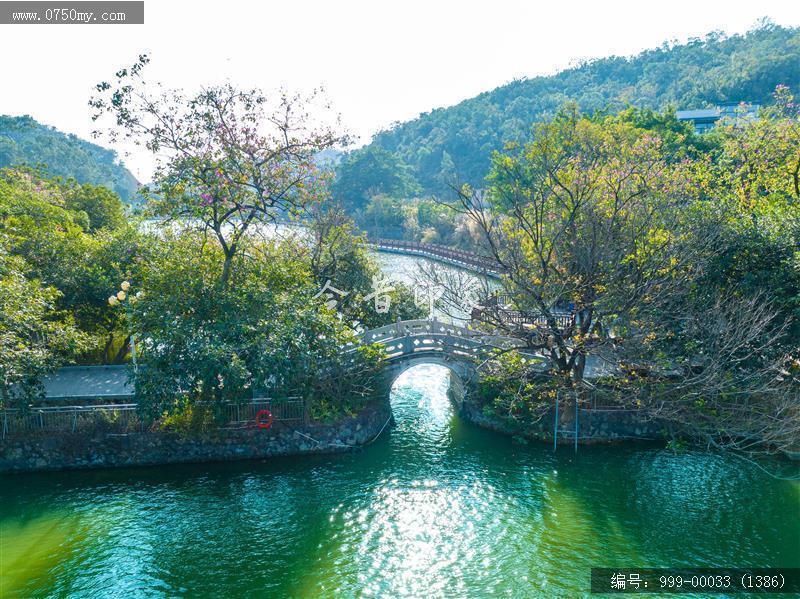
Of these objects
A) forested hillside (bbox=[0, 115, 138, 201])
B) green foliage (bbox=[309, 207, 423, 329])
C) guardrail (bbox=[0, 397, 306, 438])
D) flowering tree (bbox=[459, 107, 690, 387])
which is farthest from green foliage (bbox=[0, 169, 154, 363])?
forested hillside (bbox=[0, 115, 138, 201])

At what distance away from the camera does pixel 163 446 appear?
18.2 metres

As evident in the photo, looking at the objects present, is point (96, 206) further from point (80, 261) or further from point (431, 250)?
point (431, 250)

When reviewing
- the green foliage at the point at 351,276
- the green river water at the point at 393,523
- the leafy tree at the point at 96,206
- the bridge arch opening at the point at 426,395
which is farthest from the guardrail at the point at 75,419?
the leafy tree at the point at 96,206

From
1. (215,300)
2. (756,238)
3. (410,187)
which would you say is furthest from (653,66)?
(215,300)

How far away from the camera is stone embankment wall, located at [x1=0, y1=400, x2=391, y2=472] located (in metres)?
17.7

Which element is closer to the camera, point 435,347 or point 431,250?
point 435,347

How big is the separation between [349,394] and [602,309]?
913 centimetres

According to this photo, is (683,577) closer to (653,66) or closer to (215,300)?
(215,300)

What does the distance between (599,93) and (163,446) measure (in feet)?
405

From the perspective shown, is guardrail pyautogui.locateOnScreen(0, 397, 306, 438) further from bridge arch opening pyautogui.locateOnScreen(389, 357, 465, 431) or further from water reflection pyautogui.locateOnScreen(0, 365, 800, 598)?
bridge arch opening pyautogui.locateOnScreen(389, 357, 465, 431)

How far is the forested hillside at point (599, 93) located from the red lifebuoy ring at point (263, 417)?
65033 mm

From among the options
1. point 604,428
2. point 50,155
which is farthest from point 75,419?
point 50,155

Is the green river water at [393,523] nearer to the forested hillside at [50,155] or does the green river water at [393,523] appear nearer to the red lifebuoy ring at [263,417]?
the red lifebuoy ring at [263,417]

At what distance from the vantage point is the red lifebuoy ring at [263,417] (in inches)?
737
